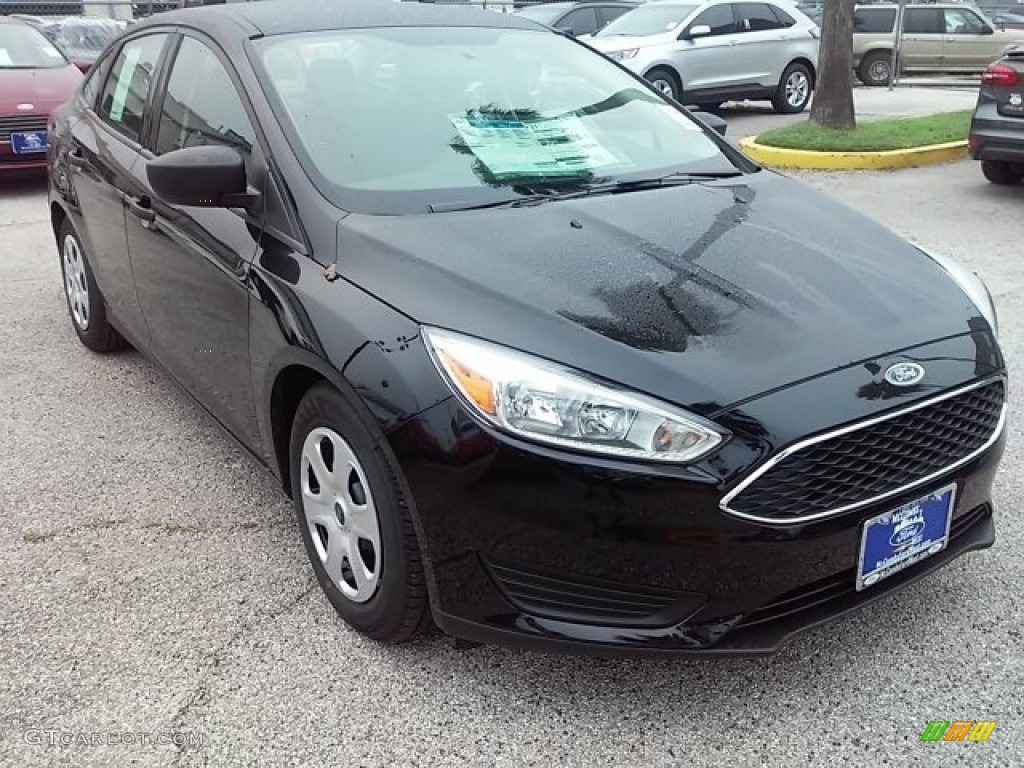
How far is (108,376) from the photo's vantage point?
185 inches

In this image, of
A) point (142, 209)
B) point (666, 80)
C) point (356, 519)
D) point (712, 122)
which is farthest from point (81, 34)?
point (356, 519)

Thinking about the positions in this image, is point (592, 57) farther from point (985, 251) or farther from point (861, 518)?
point (985, 251)

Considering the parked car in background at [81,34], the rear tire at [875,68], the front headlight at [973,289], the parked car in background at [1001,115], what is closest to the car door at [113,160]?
the front headlight at [973,289]

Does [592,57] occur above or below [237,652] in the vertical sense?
above

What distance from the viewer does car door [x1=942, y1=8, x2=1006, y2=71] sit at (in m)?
18.5

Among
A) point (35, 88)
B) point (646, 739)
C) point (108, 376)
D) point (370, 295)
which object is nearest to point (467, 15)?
point (370, 295)

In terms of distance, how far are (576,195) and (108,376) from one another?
2.69m

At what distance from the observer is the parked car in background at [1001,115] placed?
24.2 feet

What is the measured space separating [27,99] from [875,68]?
14.8 m

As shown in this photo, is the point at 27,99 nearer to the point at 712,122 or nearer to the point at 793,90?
the point at 712,122

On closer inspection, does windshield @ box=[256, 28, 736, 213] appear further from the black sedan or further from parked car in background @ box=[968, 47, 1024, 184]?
parked car in background @ box=[968, 47, 1024, 184]

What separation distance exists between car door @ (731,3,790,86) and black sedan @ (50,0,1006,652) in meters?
10.8

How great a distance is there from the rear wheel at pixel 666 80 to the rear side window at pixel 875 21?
23.0 feet

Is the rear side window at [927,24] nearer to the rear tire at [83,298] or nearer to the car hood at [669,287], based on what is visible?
the rear tire at [83,298]
